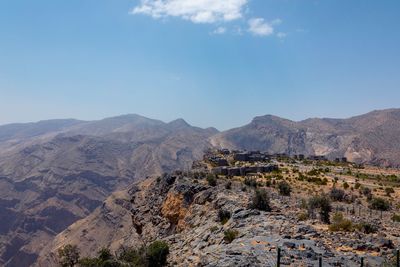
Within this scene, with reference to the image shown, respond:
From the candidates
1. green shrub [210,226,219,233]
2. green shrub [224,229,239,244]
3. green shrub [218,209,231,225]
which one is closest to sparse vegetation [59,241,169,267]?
green shrub [210,226,219,233]

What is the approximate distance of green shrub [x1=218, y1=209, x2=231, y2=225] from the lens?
86.4 ft

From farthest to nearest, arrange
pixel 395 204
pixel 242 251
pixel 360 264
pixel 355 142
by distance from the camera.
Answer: pixel 355 142, pixel 395 204, pixel 242 251, pixel 360 264

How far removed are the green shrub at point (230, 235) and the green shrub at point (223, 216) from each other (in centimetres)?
519

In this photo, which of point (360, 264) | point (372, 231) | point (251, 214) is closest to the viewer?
point (360, 264)

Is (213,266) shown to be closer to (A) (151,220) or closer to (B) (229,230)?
(B) (229,230)

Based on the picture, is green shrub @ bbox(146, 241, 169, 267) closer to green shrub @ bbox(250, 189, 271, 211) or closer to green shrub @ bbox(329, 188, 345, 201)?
green shrub @ bbox(250, 189, 271, 211)

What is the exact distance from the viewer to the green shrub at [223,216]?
2633 centimetres

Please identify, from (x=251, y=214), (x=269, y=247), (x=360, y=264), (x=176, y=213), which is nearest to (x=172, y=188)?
(x=176, y=213)

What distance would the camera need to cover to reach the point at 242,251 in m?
16.7

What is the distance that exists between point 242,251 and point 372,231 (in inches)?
306

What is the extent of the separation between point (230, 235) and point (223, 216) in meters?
6.48

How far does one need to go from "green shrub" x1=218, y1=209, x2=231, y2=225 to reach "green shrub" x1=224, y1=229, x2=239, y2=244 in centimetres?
519

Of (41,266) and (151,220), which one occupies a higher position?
(151,220)

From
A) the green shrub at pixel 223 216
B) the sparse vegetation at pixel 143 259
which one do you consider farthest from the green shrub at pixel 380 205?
the sparse vegetation at pixel 143 259
